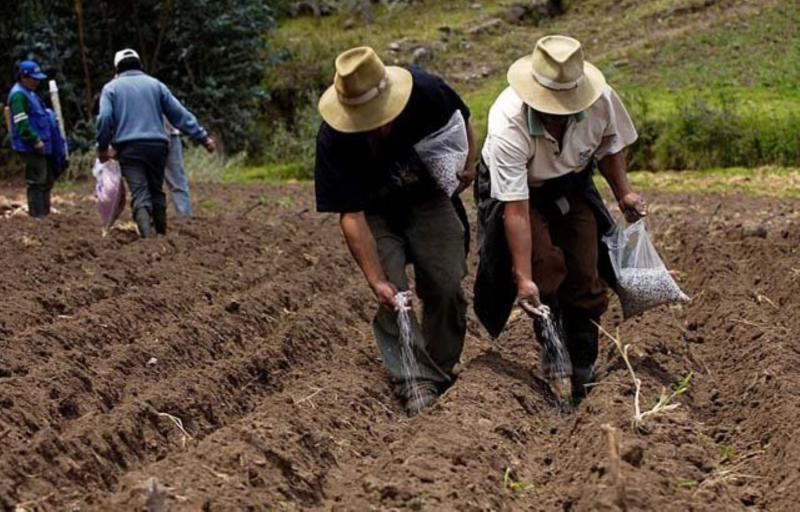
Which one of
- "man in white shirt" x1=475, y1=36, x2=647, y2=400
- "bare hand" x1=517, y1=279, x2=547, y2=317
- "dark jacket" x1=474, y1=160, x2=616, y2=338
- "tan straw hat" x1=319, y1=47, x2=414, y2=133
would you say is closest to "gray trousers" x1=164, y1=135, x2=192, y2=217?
"dark jacket" x1=474, y1=160, x2=616, y2=338

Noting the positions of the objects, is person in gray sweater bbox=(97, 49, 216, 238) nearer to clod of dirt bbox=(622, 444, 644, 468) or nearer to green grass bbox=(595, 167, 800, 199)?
clod of dirt bbox=(622, 444, 644, 468)

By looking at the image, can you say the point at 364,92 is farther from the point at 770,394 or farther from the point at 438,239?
the point at 770,394

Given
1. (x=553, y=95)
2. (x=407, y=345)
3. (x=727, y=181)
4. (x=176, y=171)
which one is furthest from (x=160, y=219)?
(x=727, y=181)

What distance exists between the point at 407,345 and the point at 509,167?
3.10ft

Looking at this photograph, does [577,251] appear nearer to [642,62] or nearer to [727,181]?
[727,181]

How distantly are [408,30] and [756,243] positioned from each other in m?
22.1

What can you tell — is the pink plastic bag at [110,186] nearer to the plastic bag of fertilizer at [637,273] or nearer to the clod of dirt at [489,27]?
the plastic bag of fertilizer at [637,273]

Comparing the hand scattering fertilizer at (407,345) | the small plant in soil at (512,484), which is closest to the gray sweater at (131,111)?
the hand scattering fertilizer at (407,345)

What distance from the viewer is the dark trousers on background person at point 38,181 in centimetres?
1187

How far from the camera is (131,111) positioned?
10203mm

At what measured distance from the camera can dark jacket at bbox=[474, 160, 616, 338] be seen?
6.05 meters

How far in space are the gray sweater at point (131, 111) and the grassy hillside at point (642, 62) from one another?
32.6 ft

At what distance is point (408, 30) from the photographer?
31.3 meters

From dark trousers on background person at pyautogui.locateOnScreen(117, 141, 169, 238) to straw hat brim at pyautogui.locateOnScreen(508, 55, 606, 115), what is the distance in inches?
199
